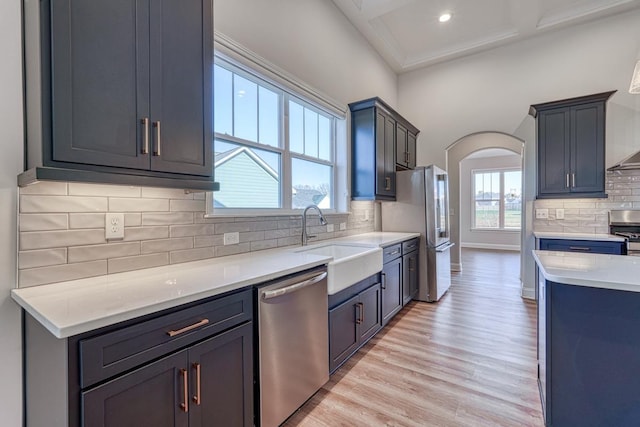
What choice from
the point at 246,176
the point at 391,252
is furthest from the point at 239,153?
the point at 391,252

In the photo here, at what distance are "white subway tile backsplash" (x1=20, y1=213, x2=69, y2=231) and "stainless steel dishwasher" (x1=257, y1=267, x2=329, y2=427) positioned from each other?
95 centimetres

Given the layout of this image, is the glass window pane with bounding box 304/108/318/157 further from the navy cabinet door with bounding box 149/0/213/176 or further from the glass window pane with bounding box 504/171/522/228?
the glass window pane with bounding box 504/171/522/228

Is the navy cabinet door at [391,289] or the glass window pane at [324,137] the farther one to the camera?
the glass window pane at [324,137]

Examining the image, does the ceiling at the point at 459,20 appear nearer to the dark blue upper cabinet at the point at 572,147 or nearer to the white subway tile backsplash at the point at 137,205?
the dark blue upper cabinet at the point at 572,147

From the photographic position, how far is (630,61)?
11.7 ft

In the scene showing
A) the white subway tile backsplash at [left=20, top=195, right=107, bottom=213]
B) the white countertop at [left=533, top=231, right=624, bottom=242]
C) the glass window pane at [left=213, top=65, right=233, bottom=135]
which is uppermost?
the glass window pane at [left=213, top=65, right=233, bottom=135]

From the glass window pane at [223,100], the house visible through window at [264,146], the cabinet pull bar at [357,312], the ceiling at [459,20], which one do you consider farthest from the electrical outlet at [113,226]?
the ceiling at [459,20]

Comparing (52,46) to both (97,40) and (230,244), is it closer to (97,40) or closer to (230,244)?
(97,40)

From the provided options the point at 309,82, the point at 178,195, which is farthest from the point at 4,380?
the point at 309,82

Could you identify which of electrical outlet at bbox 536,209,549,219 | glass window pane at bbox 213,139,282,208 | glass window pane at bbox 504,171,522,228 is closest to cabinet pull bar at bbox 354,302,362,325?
glass window pane at bbox 213,139,282,208

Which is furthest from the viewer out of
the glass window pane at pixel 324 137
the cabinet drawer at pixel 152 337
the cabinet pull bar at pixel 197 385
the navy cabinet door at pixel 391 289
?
the glass window pane at pixel 324 137

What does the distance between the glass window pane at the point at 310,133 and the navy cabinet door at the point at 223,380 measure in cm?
220

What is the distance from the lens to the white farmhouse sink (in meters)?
2.09

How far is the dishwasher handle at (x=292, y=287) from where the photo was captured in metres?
1.54
